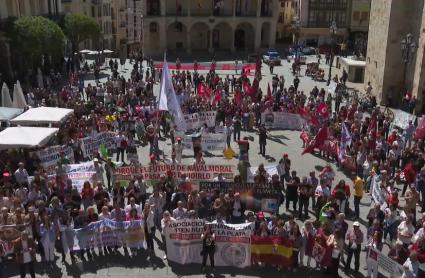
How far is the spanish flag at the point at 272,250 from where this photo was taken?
41.4 ft

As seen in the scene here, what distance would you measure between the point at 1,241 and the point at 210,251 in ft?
17.1

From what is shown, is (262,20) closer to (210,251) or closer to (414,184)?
(414,184)

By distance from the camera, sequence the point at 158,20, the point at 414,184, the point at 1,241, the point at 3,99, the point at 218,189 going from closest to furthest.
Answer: the point at 1,241
the point at 218,189
the point at 414,184
the point at 3,99
the point at 158,20

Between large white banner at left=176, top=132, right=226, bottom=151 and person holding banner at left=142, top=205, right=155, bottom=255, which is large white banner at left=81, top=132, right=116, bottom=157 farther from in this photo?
person holding banner at left=142, top=205, right=155, bottom=255

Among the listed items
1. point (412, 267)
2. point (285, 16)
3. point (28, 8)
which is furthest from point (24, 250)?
point (285, 16)

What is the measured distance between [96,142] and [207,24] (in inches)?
1879

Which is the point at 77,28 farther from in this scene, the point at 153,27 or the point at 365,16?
the point at 365,16

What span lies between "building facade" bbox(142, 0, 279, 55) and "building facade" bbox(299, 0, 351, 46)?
17.4ft

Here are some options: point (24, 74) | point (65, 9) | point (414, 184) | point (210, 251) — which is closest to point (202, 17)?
point (65, 9)

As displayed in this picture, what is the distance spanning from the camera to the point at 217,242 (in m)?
12.8

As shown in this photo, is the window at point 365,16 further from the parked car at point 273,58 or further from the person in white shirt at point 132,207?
the person in white shirt at point 132,207

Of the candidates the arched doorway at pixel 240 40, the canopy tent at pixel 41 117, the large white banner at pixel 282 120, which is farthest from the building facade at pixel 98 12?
the large white banner at pixel 282 120

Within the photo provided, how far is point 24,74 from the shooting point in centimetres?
3938

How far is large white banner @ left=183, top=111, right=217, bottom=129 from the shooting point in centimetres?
2394
